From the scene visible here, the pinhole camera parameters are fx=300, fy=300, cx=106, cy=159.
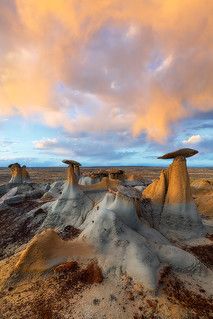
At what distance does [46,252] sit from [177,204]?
37.0 feet

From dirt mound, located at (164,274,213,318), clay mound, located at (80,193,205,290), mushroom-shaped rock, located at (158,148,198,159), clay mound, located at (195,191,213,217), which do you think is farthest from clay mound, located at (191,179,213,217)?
dirt mound, located at (164,274,213,318)

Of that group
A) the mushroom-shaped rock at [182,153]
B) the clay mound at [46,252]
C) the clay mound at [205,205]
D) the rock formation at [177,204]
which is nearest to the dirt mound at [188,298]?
the clay mound at [46,252]

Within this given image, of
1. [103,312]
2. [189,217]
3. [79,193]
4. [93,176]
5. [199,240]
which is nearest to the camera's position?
[103,312]

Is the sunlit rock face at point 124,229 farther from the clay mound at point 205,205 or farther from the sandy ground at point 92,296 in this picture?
the clay mound at point 205,205

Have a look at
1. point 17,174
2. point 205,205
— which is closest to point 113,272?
point 205,205

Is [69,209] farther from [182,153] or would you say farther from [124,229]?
[124,229]

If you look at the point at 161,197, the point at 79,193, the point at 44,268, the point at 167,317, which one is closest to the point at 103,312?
the point at 167,317

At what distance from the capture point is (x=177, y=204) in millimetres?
20984

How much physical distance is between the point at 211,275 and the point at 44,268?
24.1 ft

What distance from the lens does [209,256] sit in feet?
54.6

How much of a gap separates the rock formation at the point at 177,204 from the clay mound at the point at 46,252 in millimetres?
8233

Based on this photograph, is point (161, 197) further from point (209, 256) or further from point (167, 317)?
point (167, 317)

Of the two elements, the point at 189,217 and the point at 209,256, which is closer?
the point at 209,256

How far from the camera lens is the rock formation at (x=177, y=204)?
20.2m
